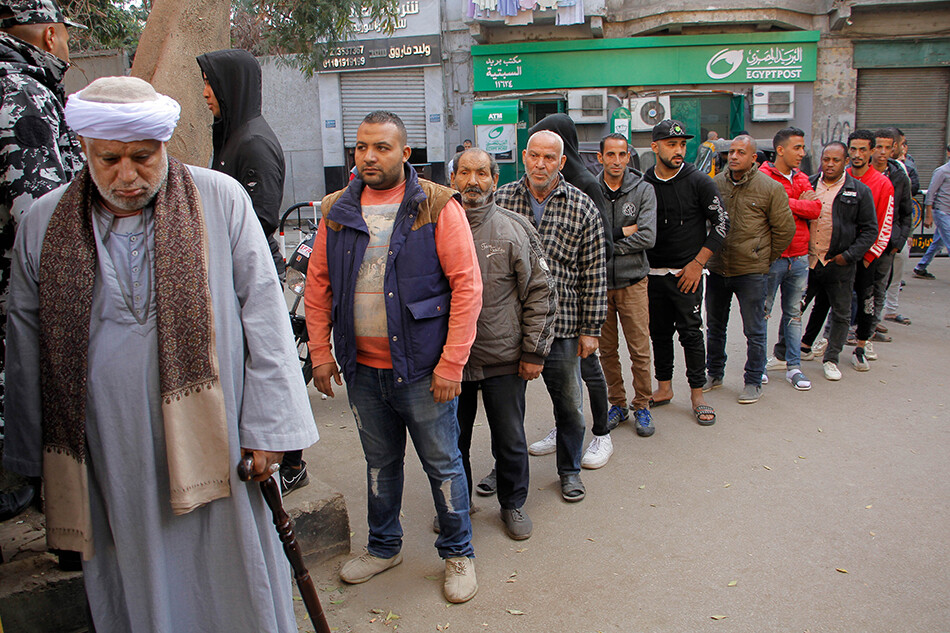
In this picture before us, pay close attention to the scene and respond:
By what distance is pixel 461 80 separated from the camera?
20.0m

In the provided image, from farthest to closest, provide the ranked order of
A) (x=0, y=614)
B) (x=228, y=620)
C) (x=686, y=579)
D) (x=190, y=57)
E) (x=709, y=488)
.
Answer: (x=190, y=57), (x=709, y=488), (x=686, y=579), (x=0, y=614), (x=228, y=620)

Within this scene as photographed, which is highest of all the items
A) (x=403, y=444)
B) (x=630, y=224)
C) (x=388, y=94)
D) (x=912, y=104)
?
(x=388, y=94)

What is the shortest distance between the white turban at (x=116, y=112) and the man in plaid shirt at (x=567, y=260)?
2.27 m

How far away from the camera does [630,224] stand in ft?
15.9

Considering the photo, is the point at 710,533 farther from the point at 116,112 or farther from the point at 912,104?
the point at 912,104

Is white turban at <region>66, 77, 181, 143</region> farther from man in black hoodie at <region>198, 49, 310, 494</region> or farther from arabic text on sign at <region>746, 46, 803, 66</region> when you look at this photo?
arabic text on sign at <region>746, 46, 803, 66</region>

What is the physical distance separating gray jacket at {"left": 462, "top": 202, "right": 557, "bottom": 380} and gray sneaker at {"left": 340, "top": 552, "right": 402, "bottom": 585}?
0.94 m

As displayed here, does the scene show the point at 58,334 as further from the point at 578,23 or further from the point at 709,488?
the point at 578,23

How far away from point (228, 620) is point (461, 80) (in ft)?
63.2

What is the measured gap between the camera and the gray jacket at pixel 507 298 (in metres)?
3.42

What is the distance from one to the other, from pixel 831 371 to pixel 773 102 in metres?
14.5

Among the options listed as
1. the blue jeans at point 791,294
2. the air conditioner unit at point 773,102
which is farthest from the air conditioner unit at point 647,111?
the blue jeans at point 791,294

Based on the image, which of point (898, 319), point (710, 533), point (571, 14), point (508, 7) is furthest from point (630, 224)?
point (571, 14)

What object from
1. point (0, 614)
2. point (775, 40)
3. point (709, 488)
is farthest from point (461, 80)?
point (0, 614)
